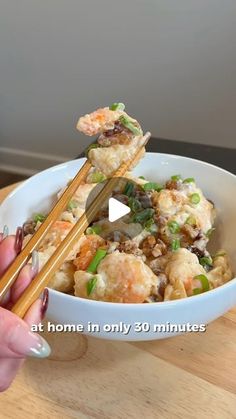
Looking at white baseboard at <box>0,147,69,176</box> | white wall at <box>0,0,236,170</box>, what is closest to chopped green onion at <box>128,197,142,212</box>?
white wall at <box>0,0,236,170</box>

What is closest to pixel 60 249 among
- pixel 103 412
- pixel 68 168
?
pixel 103 412

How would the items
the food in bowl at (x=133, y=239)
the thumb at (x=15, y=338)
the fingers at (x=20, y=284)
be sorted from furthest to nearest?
the food in bowl at (x=133, y=239) → the fingers at (x=20, y=284) → the thumb at (x=15, y=338)

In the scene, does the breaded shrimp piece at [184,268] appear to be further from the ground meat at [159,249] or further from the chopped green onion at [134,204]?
the chopped green onion at [134,204]

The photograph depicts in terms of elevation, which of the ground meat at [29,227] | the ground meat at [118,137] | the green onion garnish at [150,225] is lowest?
the ground meat at [29,227]

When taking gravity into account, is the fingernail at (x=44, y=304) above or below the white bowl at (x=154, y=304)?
above

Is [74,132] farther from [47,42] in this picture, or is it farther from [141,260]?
[141,260]

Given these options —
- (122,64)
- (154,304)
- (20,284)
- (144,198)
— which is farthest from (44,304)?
(122,64)

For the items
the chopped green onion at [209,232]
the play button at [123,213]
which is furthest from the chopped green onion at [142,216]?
the chopped green onion at [209,232]
